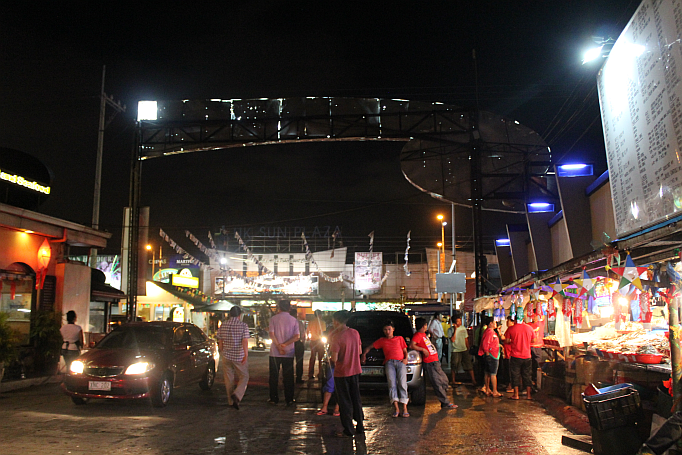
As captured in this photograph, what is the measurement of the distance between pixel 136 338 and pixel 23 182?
711 centimetres

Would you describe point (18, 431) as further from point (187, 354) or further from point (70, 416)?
point (187, 354)

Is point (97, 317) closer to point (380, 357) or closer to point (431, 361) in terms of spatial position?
point (380, 357)

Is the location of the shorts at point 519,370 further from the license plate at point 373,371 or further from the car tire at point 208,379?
the car tire at point 208,379

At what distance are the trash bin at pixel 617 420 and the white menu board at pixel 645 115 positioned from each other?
1.96 metres

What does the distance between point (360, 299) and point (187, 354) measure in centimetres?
3926

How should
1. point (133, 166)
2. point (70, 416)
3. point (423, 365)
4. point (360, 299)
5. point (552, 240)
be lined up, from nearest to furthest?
point (70, 416) → point (423, 365) → point (552, 240) → point (133, 166) → point (360, 299)

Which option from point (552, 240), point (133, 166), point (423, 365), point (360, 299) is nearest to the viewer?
point (423, 365)

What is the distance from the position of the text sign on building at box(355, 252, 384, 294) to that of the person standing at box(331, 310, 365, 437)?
44101 millimetres

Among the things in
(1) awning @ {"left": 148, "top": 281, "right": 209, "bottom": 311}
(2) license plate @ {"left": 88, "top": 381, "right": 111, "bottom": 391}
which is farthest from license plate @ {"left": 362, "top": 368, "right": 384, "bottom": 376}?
(1) awning @ {"left": 148, "top": 281, "right": 209, "bottom": 311}

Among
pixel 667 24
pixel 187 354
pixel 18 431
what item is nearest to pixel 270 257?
pixel 187 354

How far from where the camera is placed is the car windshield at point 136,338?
1091 centimetres

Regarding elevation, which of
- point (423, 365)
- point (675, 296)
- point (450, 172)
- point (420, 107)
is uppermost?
point (420, 107)

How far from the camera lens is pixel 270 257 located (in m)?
54.4

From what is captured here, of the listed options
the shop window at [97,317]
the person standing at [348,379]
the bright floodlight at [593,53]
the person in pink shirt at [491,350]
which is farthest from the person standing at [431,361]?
the shop window at [97,317]
